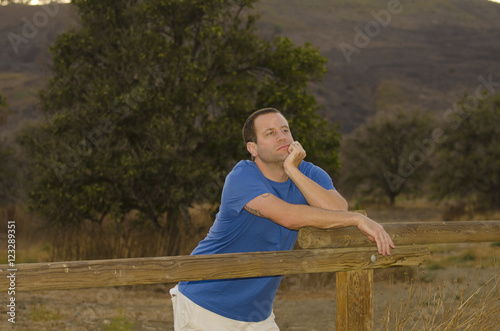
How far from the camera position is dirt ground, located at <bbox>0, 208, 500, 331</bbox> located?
8.20 m

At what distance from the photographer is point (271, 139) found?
151 inches

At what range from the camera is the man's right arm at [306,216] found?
3416 mm

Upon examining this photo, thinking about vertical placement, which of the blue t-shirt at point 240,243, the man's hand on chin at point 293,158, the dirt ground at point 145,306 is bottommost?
the dirt ground at point 145,306

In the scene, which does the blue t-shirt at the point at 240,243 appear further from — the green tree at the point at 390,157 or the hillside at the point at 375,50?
the hillside at the point at 375,50

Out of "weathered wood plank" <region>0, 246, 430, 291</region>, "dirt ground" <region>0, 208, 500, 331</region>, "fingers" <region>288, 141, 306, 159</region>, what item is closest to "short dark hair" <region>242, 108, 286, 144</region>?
"fingers" <region>288, 141, 306, 159</region>

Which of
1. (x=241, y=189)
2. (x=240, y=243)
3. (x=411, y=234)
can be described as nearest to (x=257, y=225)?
(x=240, y=243)

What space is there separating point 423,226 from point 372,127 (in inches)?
1200

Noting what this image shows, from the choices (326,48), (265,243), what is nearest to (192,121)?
(265,243)

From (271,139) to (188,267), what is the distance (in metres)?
1.14

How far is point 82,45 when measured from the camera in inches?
463

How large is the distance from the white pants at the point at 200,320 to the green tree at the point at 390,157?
29.6 metres

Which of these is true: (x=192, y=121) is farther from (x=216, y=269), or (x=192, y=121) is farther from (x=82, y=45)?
(x=216, y=269)

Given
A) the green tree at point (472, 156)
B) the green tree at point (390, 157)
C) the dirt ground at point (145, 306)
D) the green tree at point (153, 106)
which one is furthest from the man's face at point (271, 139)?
the green tree at point (390, 157)

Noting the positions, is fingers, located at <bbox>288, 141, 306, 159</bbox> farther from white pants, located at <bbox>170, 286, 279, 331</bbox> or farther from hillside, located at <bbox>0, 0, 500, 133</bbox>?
hillside, located at <bbox>0, 0, 500, 133</bbox>
